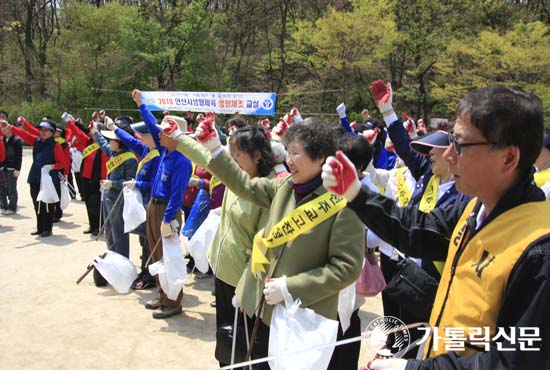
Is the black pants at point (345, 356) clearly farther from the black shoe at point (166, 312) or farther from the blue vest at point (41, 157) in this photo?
the blue vest at point (41, 157)

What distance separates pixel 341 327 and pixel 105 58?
106ft

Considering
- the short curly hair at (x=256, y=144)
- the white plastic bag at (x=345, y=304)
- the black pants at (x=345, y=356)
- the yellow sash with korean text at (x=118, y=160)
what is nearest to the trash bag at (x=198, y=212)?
the yellow sash with korean text at (x=118, y=160)

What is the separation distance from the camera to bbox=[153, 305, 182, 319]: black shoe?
15.7 feet

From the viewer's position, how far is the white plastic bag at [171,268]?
4.45m

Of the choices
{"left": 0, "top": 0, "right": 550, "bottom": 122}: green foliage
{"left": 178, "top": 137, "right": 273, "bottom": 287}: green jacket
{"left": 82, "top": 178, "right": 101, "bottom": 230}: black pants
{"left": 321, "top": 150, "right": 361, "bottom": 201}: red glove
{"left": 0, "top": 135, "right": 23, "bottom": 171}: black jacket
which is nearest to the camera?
{"left": 321, "top": 150, "right": 361, "bottom": 201}: red glove

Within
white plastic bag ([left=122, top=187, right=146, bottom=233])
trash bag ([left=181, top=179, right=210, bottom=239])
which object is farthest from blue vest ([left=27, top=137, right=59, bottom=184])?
trash bag ([left=181, top=179, right=210, bottom=239])

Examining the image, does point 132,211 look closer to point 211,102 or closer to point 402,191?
point 402,191

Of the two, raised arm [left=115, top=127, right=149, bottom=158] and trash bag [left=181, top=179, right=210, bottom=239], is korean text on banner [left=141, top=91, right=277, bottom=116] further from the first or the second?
trash bag [left=181, top=179, right=210, bottom=239]

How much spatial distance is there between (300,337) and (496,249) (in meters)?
1.18

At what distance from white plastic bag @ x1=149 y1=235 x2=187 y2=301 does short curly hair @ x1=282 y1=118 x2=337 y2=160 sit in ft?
7.87

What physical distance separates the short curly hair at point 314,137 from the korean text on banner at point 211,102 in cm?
1059

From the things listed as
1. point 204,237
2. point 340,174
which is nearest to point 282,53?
point 204,237

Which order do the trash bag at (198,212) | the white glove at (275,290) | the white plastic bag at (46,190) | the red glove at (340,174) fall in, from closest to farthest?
the red glove at (340,174)
the white glove at (275,290)
the trash bag at (198,212)
the white plastic bag at (46,190)

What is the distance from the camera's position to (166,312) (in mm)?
4805
